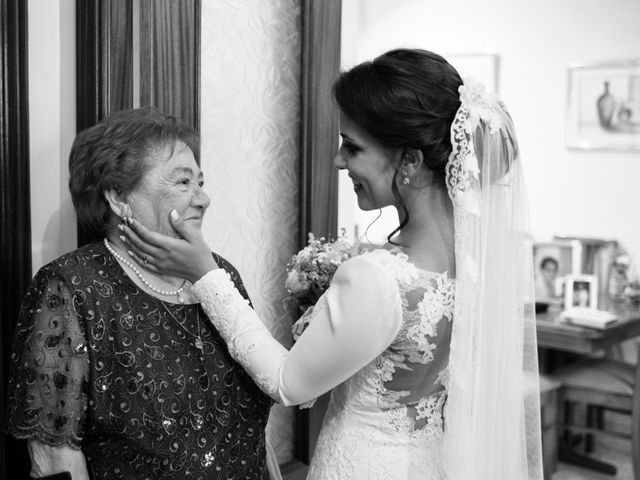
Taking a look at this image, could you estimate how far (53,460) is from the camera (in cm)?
137

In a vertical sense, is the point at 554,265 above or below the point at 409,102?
below

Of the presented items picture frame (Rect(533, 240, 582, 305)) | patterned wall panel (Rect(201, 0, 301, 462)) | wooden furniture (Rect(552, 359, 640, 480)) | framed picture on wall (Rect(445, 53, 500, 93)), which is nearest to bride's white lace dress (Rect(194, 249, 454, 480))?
patterned wall panel (Rect(201, 0, 301, 462))

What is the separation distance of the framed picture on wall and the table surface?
1.62 meters

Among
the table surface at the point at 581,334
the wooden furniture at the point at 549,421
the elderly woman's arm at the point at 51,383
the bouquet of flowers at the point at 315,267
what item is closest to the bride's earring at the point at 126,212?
the elderly woman's arm at the point at 51,383

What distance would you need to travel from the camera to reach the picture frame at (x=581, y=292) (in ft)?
13.4

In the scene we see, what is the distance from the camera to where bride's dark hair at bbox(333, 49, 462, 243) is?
1.37 metres

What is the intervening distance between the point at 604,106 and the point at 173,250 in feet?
11.6

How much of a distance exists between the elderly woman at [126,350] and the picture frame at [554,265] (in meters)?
3.06

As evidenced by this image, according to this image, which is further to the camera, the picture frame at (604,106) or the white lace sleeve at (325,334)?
the picture frame at (604,106)

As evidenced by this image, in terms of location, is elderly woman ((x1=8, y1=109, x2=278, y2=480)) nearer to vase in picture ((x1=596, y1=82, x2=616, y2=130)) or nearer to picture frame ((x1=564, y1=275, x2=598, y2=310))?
picture frame ((x1=564, y1=275, x2=598, y2=310))

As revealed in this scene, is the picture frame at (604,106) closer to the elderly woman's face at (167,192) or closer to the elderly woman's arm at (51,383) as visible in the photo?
the elderly woman's face at (167,192)

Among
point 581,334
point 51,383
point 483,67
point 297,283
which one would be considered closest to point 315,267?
point 297,283

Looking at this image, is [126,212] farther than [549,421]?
No

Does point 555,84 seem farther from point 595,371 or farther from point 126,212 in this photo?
point 126,212
